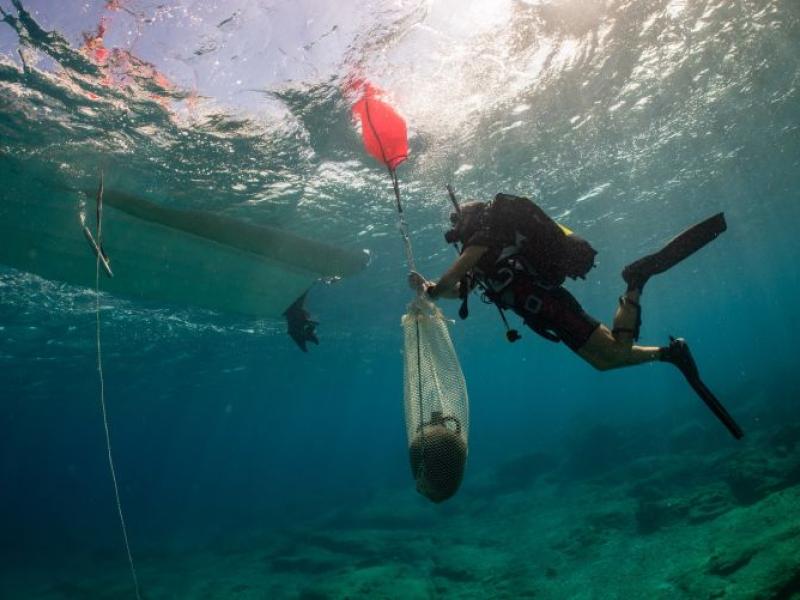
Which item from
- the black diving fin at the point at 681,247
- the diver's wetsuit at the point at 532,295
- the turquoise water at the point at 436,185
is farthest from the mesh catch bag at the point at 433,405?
the turquoise water at the point at 436,185

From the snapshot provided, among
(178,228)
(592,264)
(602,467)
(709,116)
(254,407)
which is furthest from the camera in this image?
(254,407)

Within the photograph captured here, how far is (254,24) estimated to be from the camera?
7.29 meters

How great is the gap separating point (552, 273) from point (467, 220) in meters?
1.11

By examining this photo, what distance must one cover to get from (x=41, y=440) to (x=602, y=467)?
68842mm

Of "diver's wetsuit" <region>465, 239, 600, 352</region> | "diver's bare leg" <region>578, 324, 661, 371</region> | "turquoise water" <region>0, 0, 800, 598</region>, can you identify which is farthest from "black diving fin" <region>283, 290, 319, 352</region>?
"diver's bare leg" <region>578, 324, 661, 371</region>

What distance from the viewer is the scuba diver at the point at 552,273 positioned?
4.67 m

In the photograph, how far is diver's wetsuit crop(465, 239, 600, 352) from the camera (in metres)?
4.81

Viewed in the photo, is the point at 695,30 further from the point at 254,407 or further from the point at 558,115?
the point at 254,407

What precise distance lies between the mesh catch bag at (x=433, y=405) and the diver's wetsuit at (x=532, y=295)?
0.88 meters

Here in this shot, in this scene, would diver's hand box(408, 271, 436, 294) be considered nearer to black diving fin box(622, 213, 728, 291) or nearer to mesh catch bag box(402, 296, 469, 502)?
mesh catch bag box(402, 296, 469, 502)

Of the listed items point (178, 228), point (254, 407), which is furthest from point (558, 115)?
point (254, 407)

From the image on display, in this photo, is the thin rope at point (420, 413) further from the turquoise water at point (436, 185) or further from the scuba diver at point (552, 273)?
the turquoise water at point (436, 185)

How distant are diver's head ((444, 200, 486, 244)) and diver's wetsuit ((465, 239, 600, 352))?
0.59ft

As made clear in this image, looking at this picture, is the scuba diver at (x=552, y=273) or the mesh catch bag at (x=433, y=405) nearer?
the mesh catch bag at (x=433, y=405)
